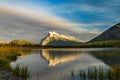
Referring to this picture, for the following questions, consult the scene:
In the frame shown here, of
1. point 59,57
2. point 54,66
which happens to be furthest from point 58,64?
point 59,57

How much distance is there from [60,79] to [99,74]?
19.9ft

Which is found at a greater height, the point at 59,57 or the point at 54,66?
the point at 59,57

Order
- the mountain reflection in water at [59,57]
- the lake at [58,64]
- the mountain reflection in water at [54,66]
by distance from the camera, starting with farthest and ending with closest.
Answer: the mountain reflection in water at [59,57] → the lake at [58,64] → the mountain reflection in water at [54,66]

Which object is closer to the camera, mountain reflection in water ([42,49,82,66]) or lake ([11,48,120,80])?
lake ([11,48,120,80])

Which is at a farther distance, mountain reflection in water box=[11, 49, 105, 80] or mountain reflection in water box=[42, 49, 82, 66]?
mountain reflection in water box=[42, 49, 82, 66]

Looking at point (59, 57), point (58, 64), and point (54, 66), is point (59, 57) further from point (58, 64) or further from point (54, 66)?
point (54, 66)

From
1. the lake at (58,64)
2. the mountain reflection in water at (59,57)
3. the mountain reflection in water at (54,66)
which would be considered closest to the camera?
the mountain reflection in water at (54,66)

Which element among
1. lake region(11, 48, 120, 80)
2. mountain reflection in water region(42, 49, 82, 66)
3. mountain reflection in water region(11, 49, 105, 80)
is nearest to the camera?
mountain reflection in water region(11, 49, 105, 80)

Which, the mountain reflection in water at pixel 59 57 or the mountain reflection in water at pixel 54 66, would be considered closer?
the mountain reflection in water at pixel 54 66

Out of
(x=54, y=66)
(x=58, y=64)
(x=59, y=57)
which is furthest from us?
(x=59, y=57)

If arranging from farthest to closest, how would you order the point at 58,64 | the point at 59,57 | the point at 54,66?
1. the point at 59,57
2. the point at 58,64
3. the point at 54,66

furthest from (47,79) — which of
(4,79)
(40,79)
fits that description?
(4,79)

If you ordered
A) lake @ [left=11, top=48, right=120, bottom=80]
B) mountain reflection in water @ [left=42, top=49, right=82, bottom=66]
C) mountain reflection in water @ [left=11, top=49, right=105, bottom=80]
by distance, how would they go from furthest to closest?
mountain reflection in water @ [left=42, top=49, right=82, bottom=66], lake @ [left=11, top=48, right=120, bottom=80], mountain reflection in water @ [left=11, top=49, right=105, bottom=80]

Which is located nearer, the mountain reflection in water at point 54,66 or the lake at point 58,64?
the mountain reflection in water at point 54,66
